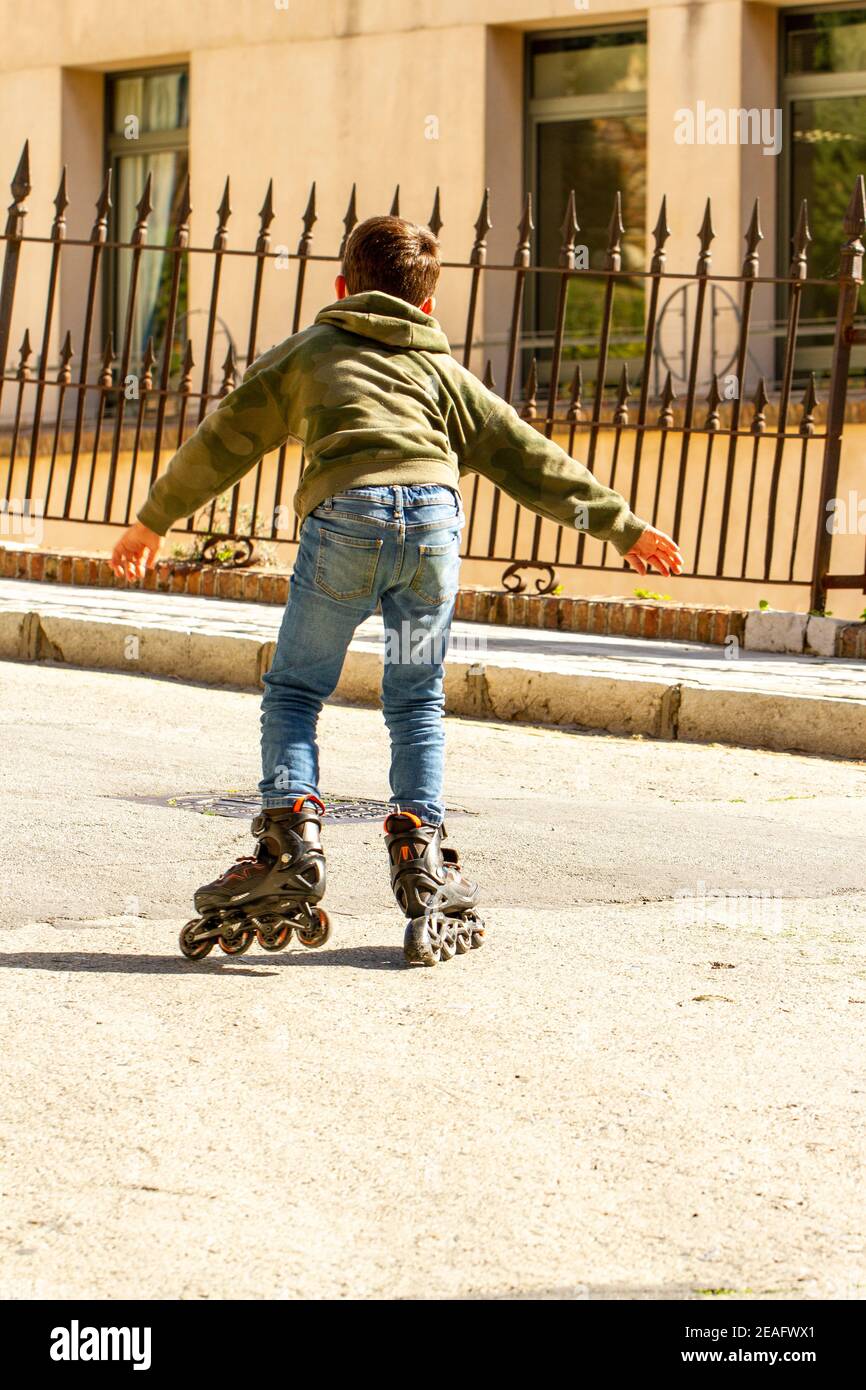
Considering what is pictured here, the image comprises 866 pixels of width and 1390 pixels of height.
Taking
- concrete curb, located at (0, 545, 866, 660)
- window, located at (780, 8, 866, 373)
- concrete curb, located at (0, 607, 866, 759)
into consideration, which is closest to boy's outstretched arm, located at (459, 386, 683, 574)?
concrete curb, located at (0, 607, 866, 759)

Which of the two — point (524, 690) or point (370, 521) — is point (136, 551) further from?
point (524, 690)

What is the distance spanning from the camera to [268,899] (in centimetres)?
422

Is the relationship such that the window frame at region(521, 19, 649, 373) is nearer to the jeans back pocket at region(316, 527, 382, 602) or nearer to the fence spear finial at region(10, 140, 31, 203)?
the fence spear finial at region(10, 140, 31, 203)

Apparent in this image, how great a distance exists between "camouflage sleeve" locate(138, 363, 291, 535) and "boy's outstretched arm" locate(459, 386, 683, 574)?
448mm

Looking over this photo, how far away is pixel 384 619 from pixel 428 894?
1.99ft

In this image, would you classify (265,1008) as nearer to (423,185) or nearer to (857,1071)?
(857,1071)

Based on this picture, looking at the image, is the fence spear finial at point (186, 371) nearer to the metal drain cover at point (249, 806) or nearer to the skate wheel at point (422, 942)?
the metal drain cover at point (249, 806)

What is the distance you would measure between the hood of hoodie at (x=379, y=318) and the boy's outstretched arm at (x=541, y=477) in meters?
0.23

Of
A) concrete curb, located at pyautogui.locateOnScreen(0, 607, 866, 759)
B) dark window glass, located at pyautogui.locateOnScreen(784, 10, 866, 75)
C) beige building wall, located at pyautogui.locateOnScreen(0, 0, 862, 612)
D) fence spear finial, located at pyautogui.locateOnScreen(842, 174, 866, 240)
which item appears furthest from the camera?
beige building wall, located at pyautogui.locateOnScreen(0, 0, 862, 612)

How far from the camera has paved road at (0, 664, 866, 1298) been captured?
274cm

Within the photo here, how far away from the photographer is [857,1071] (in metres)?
3.55

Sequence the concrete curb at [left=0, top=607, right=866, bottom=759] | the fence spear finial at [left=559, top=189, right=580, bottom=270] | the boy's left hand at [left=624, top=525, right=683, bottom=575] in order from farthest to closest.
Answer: the fence spear finial at [left=559, top=189, right=580, bottom=270]
the concrete curb at [left=0, top=607, right=866, bottom=759]
the boy's left hand at [left=624, top=525, right=683, bottom=575]

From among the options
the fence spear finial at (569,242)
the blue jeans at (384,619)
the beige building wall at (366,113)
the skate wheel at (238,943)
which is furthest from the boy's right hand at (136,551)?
the beige building wall at (366,113)

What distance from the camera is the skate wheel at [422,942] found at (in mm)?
4211
